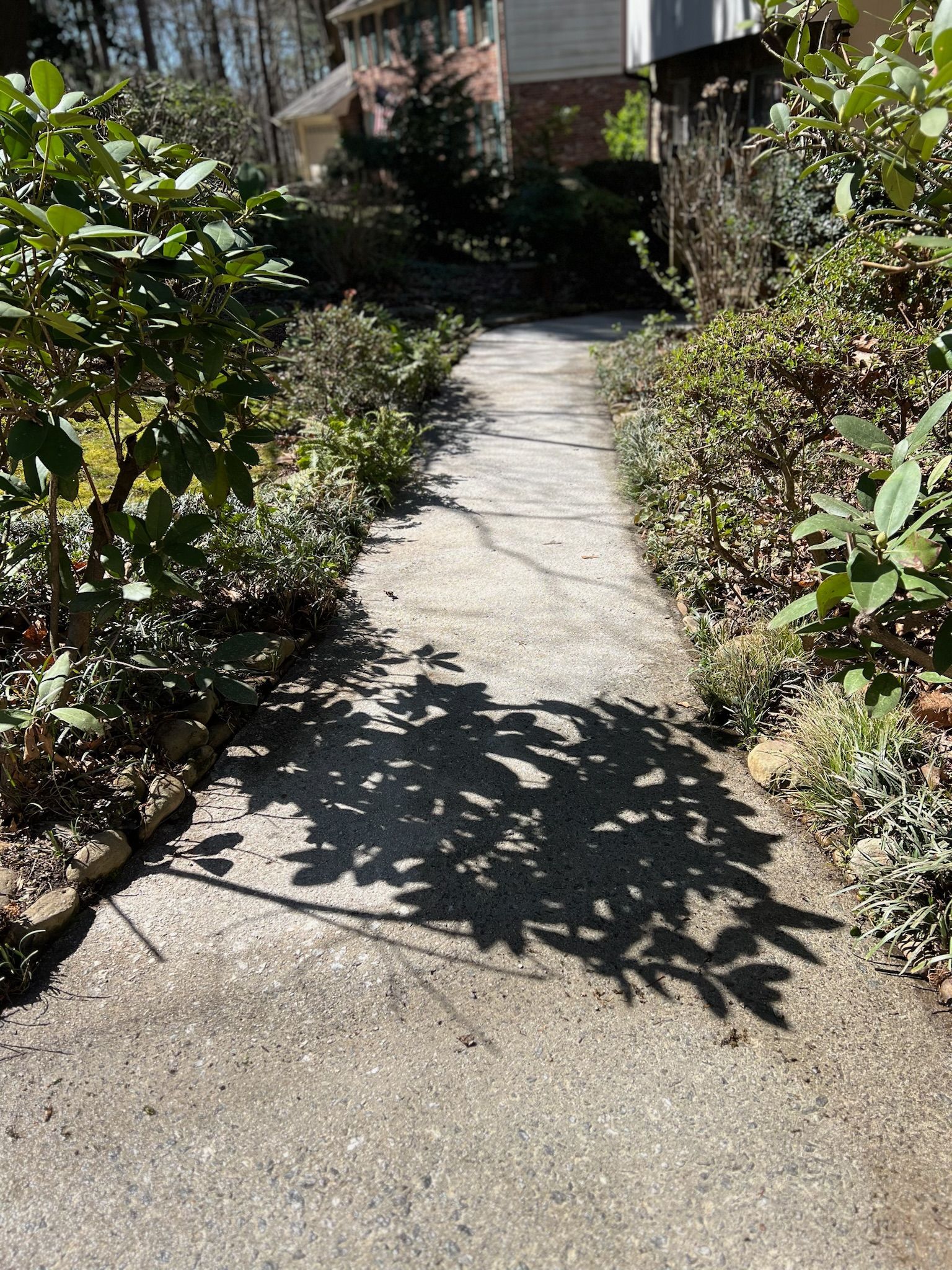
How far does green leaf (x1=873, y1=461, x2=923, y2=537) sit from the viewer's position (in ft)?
→ 6.53

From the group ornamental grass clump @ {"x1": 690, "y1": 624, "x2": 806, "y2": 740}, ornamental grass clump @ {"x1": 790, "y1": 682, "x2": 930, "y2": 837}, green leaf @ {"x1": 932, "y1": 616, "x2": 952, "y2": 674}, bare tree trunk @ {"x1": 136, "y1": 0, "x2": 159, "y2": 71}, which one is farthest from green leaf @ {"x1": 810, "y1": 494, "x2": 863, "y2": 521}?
bare tree trunk @ {"x1": 136, "y1": 0, "x2": 159, "y2": 71}

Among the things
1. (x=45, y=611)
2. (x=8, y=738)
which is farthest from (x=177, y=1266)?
(x=45, y=611)

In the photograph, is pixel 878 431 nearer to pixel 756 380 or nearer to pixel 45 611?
pixel 756 380

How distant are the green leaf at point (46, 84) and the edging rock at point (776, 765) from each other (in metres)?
3.05

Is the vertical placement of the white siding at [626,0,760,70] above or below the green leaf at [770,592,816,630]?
above

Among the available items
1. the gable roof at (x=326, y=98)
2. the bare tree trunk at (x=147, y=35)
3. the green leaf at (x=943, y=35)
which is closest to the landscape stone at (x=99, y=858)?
the green leaf at (x=943, y=35)

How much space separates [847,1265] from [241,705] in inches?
117

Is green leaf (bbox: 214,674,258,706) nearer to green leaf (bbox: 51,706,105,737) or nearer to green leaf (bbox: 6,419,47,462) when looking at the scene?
green leaf (bbox: 51,706,105,737)

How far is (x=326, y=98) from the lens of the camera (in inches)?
1321

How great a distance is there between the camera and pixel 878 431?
2.43 meters

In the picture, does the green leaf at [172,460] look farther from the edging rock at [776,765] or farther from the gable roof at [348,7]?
the gable roof at [348,7]

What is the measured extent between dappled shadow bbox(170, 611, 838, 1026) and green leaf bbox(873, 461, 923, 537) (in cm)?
137

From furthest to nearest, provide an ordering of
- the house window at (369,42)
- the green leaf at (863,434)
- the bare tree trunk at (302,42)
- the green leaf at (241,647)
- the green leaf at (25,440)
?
1. the bare tree trunk at (302,42)
2. the house window at (369,42)
3. the green leaf at (241,647)
4. the green leaf at (25,440)
5. the green leaf at (863,434)

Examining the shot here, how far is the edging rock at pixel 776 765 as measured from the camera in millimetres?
3412
